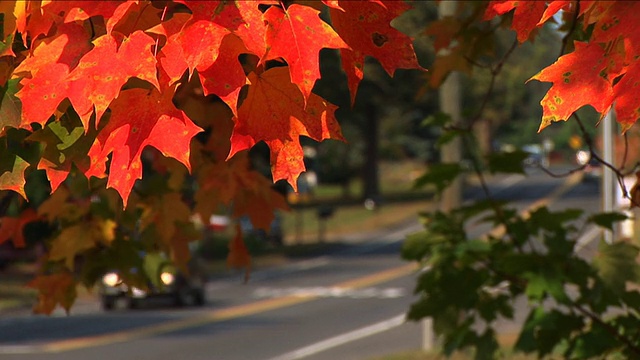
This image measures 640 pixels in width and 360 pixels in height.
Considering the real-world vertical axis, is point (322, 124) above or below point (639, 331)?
above

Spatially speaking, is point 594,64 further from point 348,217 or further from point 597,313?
point 348,217

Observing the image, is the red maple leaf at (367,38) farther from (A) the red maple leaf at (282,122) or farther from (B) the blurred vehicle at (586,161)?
(B) the blurred vehicle at (586,161)

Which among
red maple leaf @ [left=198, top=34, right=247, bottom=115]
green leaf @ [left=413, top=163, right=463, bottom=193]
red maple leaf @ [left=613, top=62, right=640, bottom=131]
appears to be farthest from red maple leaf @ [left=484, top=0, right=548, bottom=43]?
green leaf @ [left=413, top=163, right=463, bottom=193]

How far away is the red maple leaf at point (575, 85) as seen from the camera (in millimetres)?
2854

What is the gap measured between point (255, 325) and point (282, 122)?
19790mm

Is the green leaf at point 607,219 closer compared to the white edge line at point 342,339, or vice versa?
the green leaf at point 607,219

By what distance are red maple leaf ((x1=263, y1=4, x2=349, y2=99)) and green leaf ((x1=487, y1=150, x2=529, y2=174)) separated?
8.98 feet

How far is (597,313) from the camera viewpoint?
496cm

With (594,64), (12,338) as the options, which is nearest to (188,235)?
(594,64)

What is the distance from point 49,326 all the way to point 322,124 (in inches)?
846

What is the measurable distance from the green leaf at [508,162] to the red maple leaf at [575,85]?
7.99 ft

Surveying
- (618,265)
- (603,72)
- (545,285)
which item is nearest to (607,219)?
(618,265)

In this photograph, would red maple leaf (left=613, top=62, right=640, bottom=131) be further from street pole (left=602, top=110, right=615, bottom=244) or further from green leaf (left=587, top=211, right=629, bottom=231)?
street pole (left=602, top=110, right=615, bottom=244)

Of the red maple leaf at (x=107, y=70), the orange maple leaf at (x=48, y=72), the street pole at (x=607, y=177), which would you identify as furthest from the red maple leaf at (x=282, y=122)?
the street pole at (x=607, y=177)
